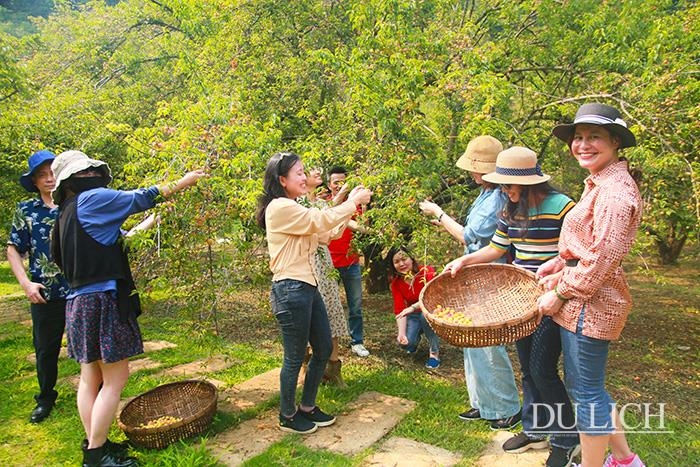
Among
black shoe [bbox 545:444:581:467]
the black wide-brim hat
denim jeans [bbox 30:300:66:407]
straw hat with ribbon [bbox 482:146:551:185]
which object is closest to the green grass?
denim jeans [bbox 30:300:66:407]

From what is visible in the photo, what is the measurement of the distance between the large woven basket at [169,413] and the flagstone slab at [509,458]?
1.80m

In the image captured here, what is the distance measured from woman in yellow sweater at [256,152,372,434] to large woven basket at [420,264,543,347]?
74 centimetres

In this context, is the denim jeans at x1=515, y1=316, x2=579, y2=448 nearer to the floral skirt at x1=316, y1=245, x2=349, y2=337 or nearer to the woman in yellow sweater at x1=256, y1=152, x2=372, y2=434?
the woman in yellow sweater at x1=256, y1=152, x2=372, y2=434

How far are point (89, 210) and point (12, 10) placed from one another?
2959 cm

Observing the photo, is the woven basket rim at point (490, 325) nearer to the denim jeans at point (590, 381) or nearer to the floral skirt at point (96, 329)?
the denim jeans at point (590, 381)

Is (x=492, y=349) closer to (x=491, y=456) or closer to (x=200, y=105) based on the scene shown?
(x=491, y=456)

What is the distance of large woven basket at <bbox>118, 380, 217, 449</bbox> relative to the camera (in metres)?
3.09

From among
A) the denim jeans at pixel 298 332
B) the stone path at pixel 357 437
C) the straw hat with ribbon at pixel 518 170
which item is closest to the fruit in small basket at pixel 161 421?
the stone path at pixel 357 437

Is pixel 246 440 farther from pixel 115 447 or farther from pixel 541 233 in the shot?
pixel 541 233

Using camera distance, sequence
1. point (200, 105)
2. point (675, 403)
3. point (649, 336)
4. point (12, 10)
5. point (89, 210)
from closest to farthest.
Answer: point (89, 210) → point (200, 105) → point (675, 403) → point (649, 336) → point (12, 10)

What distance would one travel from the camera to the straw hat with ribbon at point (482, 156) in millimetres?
3273

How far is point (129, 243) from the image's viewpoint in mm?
2957

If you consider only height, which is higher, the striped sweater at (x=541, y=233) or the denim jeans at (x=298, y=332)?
the striped sweater at (x=541, y=233)

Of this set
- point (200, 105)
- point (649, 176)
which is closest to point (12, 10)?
point (200, 105)
